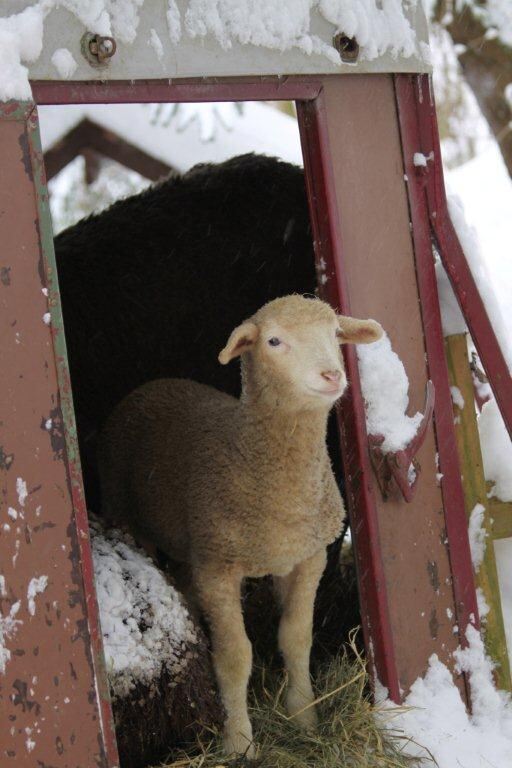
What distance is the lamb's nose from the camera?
347cm

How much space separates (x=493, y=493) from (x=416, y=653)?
84cm

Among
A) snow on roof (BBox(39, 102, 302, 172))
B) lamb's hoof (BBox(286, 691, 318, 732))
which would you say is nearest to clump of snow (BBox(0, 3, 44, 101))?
lamb's hoof (BBox(286, 691, 318, 732))

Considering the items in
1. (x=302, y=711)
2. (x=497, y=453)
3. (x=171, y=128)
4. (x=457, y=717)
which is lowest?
(x=457, y=717)

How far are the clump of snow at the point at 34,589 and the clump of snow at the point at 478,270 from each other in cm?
217

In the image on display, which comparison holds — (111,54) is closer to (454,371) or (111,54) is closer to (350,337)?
(350,337)

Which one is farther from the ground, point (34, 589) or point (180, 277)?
point (180, 277)

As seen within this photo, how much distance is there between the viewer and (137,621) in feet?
12.4

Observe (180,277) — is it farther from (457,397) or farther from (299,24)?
(299,24)

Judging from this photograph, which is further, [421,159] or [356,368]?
[421,159]

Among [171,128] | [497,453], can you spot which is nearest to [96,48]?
[497,453]

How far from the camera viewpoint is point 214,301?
5414 mm

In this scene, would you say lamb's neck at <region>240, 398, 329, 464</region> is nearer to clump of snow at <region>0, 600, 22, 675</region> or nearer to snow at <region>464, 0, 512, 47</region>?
clump of snow at <region>0, 600, 22, 675</region>

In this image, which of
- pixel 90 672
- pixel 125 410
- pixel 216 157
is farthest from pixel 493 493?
pixel 216 157

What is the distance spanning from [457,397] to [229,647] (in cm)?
140
